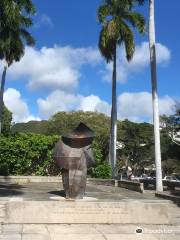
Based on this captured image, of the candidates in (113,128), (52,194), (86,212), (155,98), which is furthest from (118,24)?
(86,212)

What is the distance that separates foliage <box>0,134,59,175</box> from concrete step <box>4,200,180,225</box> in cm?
2215

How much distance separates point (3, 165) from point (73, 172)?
20654 millimetres

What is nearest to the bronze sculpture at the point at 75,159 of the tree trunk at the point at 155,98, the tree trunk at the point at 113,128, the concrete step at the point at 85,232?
the concrete step at the point at 85,232

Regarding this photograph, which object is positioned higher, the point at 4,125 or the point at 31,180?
the point at 4,125

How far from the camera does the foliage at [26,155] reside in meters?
35.9

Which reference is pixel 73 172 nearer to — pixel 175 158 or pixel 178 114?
pixel 178 114

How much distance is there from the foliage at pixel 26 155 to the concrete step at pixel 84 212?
22.2 meters

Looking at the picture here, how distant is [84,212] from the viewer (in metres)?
14.1

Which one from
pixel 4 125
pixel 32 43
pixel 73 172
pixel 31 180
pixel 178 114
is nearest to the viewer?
pixel 73 172

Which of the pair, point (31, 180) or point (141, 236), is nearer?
point (141, 236)

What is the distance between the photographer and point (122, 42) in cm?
3722

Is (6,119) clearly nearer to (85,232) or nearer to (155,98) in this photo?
(155,98)

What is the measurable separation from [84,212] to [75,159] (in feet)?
8.66

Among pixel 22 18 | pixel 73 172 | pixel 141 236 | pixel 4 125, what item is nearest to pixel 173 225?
pixel 141 236
